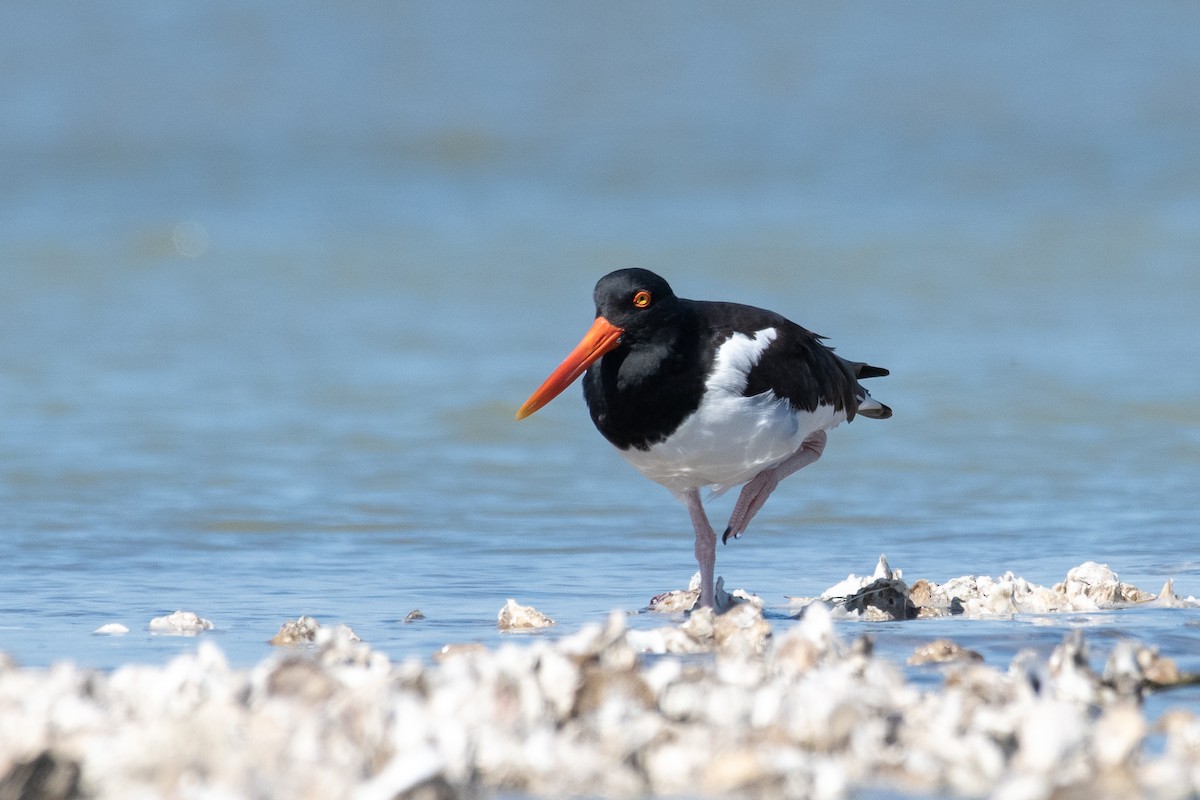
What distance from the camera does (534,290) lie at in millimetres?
13852

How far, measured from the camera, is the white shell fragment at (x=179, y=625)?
4496mm

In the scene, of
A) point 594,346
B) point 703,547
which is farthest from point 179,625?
point 703,547

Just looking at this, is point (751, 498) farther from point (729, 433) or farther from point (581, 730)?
point (581, 730)

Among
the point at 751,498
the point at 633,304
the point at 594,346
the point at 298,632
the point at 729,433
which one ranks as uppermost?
the point at 633,304

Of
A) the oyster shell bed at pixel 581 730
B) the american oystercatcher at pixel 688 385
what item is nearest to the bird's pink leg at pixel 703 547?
the american oystercatcher at pixel 688 385

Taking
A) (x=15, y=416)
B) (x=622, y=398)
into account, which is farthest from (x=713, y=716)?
(x=15, y=416)

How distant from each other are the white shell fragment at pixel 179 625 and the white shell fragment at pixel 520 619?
2.74 feet

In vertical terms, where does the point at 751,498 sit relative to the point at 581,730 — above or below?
above

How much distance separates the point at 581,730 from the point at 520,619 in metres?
1.48

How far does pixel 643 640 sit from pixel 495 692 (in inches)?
40.8

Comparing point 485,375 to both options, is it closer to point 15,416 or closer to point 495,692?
point 15,416

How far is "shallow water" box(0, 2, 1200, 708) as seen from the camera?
19.6 feet

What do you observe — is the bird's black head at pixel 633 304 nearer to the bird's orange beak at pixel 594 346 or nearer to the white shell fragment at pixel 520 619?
the bird's orange beak at pixel 594 346

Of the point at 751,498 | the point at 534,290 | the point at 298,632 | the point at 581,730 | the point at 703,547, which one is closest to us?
the point at 581,730
